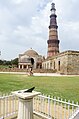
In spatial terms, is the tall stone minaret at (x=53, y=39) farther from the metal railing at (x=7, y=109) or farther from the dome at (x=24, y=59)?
the metal railing at (x=7, y=109)

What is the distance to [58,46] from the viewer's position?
52438 millimetres

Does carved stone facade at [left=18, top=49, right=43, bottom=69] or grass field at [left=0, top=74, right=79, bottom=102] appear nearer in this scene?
grass field at [left=0, top=74, right=79, bottom=102]

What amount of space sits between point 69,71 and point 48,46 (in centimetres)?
1928

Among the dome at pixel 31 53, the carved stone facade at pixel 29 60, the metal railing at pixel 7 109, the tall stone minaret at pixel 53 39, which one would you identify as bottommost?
the metal railing at pixel 7 109

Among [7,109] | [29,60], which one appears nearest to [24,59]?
[29,60]

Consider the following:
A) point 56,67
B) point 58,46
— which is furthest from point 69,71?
point 58,46

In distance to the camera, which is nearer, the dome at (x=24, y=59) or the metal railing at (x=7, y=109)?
the metal railing at (x=7, y=109)

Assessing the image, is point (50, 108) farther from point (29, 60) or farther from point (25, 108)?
point (29, 60)

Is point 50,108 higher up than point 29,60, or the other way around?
point 29,60

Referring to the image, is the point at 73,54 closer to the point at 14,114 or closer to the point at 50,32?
the point at 50,32

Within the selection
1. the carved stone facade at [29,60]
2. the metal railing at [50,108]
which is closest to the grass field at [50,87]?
the metal railing at [50,108]

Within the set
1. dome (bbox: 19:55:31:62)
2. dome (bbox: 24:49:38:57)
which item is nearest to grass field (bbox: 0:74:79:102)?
dome (bbox: 19:55:31:62)

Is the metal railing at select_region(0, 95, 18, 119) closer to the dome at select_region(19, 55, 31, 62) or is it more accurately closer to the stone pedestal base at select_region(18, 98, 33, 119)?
the stone pedestal base at select_region(18, 98, 33, 119)

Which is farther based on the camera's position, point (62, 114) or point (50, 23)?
point (50, 23)
